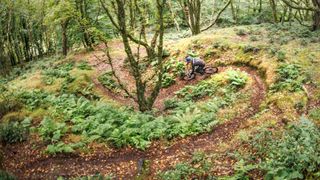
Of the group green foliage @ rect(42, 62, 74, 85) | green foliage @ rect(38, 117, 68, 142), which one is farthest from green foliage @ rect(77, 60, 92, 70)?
green foliage @ rect(38, 117, 68, 142)

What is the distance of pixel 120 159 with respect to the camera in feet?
36.4

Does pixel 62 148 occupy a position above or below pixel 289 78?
below

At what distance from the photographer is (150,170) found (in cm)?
1016

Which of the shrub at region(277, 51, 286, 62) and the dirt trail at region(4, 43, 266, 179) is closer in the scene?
the dirt trail at region(4, 43, 266, 179)

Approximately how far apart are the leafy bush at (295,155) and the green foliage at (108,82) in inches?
503

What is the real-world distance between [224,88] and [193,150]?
6.11 meters

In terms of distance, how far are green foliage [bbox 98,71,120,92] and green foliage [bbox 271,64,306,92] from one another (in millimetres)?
9715

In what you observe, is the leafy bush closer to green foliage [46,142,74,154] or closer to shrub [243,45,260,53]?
green foliage [46,142,74,154]

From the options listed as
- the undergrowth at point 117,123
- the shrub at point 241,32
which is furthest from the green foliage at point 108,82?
the shrub at point 241,32

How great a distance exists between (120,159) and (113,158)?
0.28 m

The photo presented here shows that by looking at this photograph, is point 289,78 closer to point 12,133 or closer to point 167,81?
point 167,81

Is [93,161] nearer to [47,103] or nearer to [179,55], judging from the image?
[47,103]

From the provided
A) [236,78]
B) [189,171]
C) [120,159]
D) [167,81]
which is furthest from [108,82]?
[189,171]

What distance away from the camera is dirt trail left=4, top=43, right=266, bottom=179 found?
10.5m
